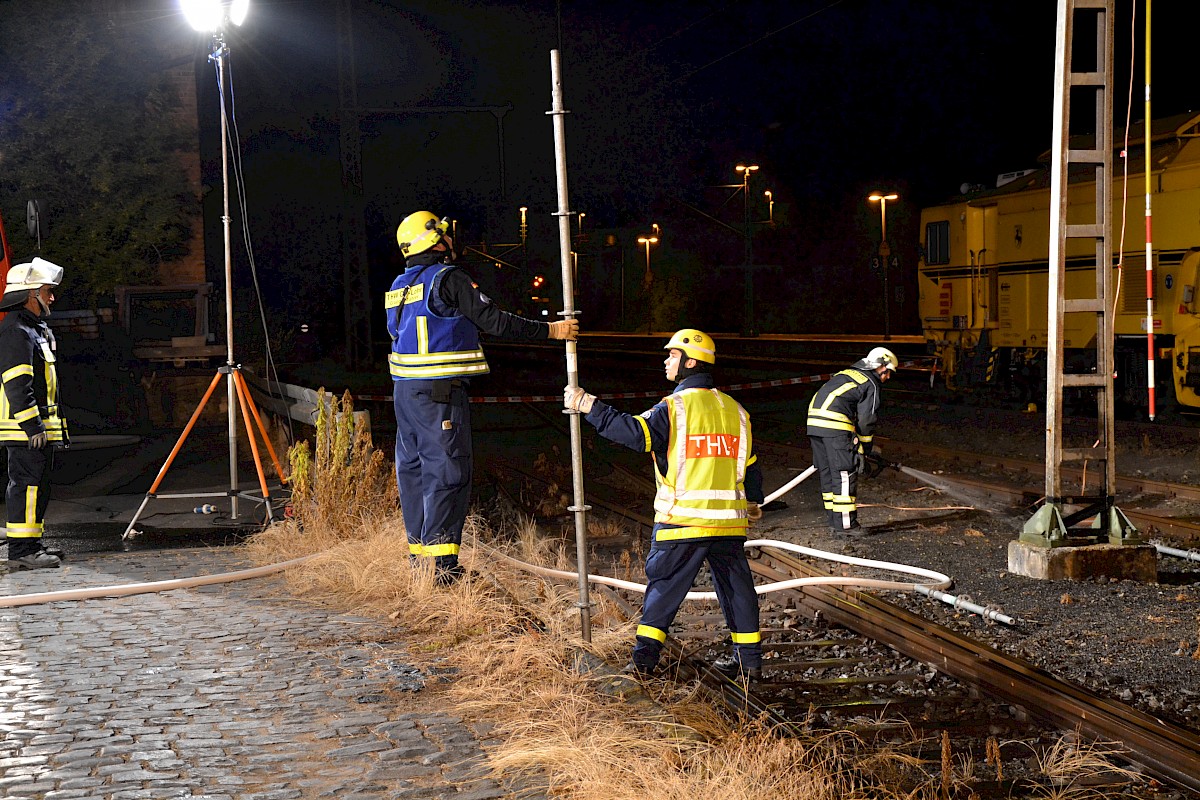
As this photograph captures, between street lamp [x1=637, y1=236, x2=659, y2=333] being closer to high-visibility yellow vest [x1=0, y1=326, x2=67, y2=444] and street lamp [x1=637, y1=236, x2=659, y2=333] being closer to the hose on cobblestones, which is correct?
high-visibility yellow vest [x1=0, y1=326, x2=67, y2=444]

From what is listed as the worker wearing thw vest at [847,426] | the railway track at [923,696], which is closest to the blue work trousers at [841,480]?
the worker wearing thw vest at [847,426]

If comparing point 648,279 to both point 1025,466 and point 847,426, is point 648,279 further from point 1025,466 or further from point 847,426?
point 847,426

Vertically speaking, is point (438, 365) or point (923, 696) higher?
point (438, 365)

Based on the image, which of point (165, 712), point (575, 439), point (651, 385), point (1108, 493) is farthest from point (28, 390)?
point (651, 385)

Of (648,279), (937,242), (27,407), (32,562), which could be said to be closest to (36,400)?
(27,407)

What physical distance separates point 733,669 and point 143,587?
3823mm

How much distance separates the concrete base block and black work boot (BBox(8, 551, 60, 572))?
272 inches

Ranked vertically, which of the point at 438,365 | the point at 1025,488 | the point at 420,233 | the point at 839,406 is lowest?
the point at 1025,488

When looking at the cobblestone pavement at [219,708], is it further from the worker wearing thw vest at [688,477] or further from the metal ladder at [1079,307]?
the metal ladder at [1079,307]

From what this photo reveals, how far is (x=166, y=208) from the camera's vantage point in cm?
2458

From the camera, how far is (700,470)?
18.3 ft

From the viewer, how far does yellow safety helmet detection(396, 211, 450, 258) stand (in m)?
7.20

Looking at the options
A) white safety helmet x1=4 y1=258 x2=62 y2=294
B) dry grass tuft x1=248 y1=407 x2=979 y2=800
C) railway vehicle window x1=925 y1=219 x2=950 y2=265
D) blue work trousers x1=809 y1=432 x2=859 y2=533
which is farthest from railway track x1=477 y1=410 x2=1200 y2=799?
railway vehicle window x1=925 y1=219 x2=950 y2=265

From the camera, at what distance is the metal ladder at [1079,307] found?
27.4 ft
